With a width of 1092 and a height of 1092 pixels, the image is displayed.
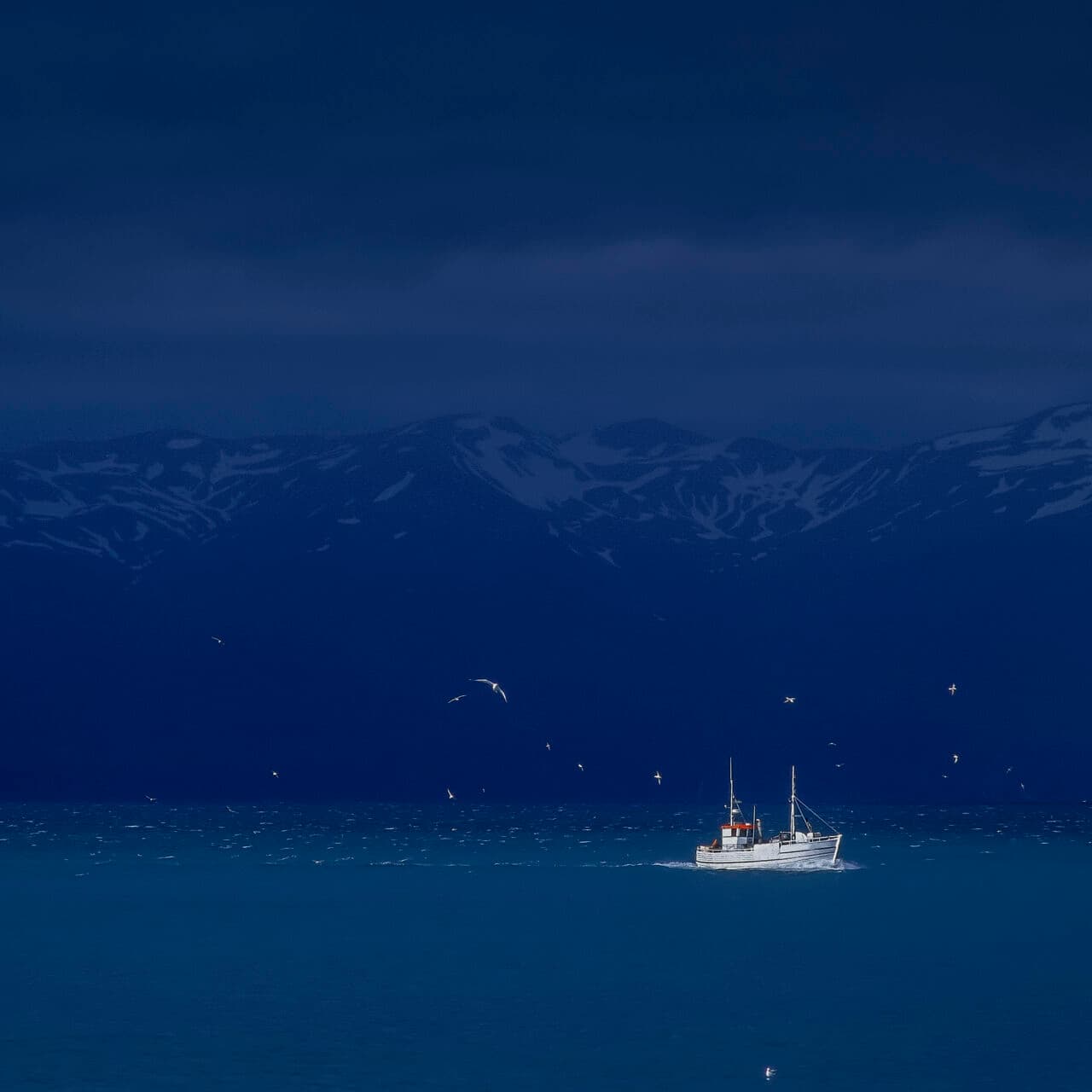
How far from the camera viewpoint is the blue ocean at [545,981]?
6488cm

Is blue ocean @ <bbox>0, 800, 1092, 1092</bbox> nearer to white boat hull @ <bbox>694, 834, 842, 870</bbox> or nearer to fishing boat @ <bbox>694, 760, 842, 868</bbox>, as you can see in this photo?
white boat hull @ <bbox>694, 834, 842, 870</bbox>

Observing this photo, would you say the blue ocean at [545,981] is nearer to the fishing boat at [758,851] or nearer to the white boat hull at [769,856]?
the white boat hull at [769,856]

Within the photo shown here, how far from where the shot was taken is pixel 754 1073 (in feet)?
209

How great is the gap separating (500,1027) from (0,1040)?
1803 centimetres

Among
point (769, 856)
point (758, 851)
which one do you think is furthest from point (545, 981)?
point (769, 856)

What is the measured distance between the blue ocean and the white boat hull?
6.08 feet

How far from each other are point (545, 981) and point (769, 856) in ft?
231

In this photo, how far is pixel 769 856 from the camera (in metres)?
154

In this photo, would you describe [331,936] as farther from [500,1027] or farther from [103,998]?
[500,1027]

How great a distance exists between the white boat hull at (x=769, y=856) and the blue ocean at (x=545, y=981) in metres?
1.85

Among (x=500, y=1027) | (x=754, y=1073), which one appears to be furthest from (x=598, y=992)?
(x=754, y=1073)

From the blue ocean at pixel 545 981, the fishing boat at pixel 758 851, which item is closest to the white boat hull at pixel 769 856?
the fishing boat at pixel 758 851

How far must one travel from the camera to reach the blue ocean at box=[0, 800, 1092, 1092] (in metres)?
64.9

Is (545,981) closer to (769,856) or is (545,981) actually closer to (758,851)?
(758,851)
